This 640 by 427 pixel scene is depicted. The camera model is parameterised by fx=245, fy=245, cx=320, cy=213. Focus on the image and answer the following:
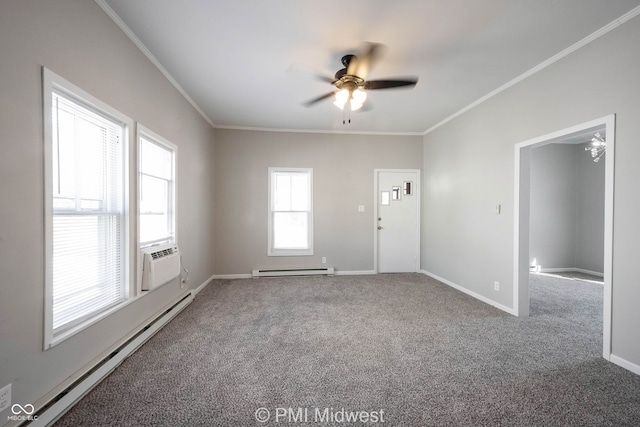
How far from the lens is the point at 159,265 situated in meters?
2.53

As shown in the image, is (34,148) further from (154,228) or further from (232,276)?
(232,276)

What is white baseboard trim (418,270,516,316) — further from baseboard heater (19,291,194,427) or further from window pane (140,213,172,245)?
window pane (140,213,172,245)

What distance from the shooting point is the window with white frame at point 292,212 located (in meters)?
4.77

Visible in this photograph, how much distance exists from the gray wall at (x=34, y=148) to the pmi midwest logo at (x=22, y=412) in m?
0.03

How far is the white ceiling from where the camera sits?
74.0 inches

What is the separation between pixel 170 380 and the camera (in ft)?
5.91

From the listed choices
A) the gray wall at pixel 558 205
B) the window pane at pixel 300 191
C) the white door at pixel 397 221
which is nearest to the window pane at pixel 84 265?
the window pane at pixel 300 191

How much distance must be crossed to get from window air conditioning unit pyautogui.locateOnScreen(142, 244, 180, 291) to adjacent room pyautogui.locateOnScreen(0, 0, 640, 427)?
31mm

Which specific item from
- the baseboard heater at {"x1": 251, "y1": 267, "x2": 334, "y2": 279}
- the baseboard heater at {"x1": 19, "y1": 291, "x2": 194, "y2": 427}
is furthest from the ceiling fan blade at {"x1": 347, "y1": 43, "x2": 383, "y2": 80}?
the baseboard heater at {"x1": 251, "y1": 267, "x2": 334, "y2": 279}

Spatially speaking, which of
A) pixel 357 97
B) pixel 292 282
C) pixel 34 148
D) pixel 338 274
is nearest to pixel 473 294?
pixel 338 274

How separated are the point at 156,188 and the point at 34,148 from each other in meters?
1.45

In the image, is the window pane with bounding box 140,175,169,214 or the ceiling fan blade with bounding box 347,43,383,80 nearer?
the ceiling fan blade with bounding box 347,43,383,80

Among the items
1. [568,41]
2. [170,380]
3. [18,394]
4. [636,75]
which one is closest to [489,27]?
[568,41]

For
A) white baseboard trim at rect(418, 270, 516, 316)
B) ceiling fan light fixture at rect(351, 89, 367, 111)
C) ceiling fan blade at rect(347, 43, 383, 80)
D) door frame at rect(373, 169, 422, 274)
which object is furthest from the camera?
door frame at rect(373, 169, 422, 274)
